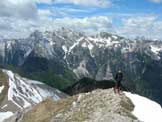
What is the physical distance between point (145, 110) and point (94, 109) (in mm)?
8948

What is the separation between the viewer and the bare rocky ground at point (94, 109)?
212ft

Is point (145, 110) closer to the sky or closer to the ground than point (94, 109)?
closer to the ground

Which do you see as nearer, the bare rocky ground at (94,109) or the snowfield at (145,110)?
the bare rocky ground at (94,109)

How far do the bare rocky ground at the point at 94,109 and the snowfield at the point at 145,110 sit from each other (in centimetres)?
128

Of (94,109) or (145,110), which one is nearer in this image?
(94,109)

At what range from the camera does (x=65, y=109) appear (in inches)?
2960

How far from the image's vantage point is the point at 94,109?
68.0 metres

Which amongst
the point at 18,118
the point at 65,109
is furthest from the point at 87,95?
the point at 18,118

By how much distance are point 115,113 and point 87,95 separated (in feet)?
43.3

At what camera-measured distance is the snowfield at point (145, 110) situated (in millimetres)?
66875

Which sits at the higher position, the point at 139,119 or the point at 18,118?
the point at 139,119

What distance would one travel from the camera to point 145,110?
69875 millimetres

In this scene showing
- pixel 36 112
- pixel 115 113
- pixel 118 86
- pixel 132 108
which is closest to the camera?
pixel 115 113

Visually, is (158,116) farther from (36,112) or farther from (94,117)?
(36,112)
